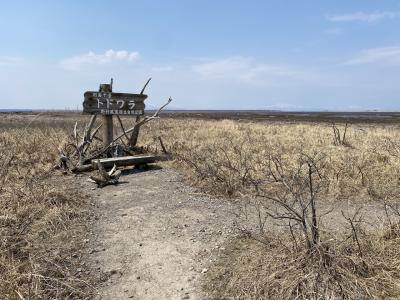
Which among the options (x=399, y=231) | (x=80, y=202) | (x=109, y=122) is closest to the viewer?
(x=399, y=231)

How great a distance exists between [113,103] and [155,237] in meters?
6.07

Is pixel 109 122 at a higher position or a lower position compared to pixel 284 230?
higher

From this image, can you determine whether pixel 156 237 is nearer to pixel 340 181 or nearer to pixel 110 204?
pixel 110 204

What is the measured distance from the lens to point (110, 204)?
6.96m

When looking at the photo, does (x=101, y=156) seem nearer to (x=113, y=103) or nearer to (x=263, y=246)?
(x=113, y=103)

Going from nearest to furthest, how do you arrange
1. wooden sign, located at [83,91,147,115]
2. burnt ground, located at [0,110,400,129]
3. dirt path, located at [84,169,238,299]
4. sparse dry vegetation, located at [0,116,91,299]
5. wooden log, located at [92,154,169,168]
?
sparse dry vegetation, located at [0,116,91,299], dirt path, located at [84,169,238,299], wooden log, located at [92,154,169,168], wooden sign, located at [83,91,147,115], burnt ground, located at [0,110,400,129]

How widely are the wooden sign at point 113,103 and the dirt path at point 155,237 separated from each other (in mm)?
3022

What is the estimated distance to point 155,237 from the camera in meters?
5.41

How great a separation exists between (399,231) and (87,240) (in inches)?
155

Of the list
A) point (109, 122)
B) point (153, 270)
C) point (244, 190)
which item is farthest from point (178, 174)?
point (153, 270)

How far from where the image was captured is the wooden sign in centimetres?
1023

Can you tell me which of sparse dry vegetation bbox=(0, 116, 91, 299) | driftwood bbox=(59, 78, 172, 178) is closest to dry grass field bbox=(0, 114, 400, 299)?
sparse dry vegetation bbox=(0, 116, 91, 299)

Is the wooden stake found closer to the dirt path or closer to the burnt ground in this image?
the dirt path

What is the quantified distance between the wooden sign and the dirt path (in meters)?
3.02
